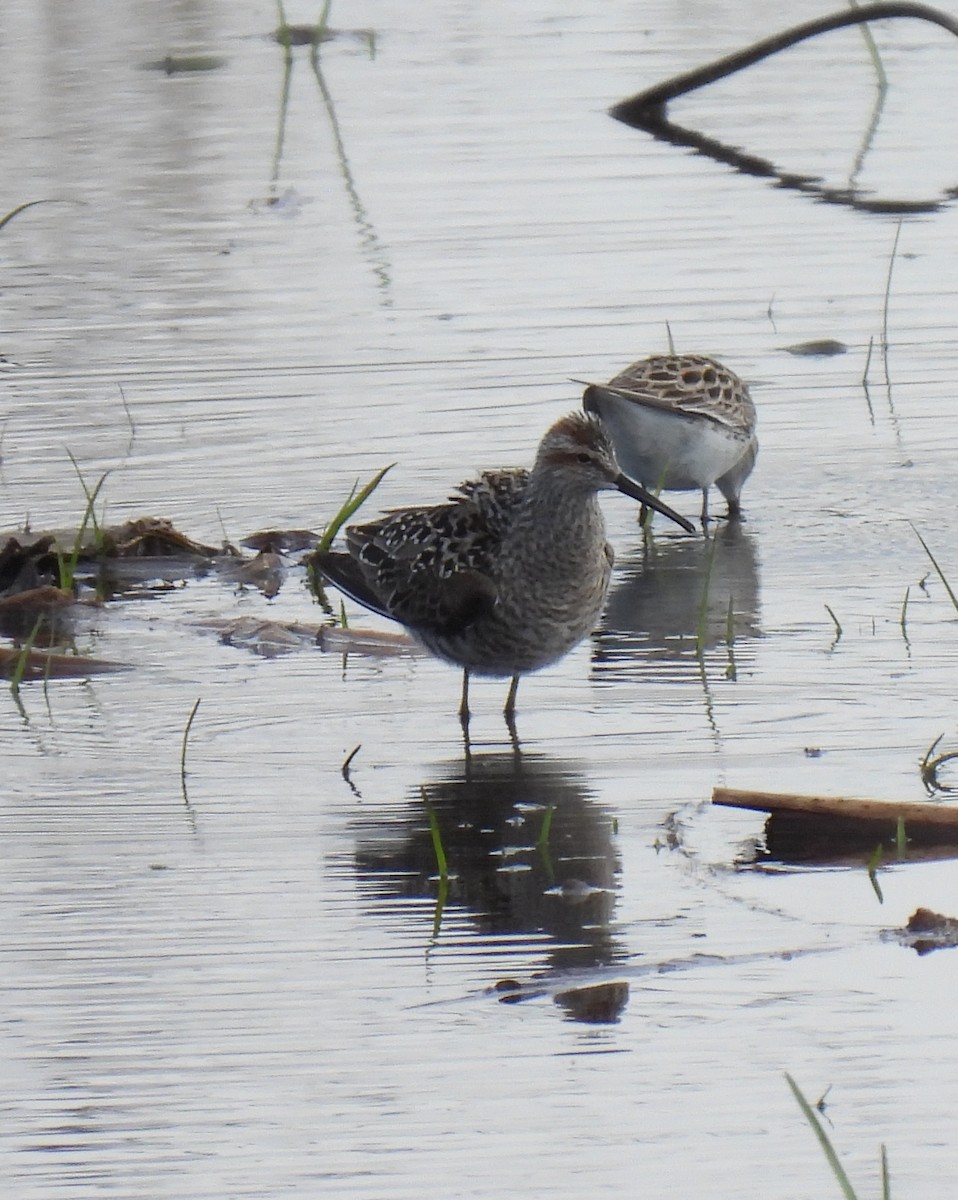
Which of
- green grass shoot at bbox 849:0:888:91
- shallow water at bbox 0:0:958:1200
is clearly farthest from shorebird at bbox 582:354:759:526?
green grass shoot at bbox 849:0:888:91

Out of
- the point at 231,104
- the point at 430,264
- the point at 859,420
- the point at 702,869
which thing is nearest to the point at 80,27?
the point at 231,104

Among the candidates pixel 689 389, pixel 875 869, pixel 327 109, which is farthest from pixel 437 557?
pixel 327 109

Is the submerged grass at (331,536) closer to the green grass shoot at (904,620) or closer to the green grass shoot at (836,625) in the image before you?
the green grass shoot at (836,625)

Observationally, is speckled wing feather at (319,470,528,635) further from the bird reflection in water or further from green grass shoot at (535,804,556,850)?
green grass shoot at (535,804,556,850)

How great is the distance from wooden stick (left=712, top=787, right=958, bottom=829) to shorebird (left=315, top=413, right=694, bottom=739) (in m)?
1.13

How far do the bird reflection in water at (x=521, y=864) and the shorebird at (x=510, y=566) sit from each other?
0.43 meters

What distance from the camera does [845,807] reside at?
17.2 feet

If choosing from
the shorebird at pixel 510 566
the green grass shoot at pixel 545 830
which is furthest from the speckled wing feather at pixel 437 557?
the green grass shoot at pixel 545 830

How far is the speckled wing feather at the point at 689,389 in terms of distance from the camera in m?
8.55

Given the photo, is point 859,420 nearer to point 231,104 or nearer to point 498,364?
point 498,364

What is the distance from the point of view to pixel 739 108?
16.6 meters

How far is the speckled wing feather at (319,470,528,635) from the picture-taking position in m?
6.52

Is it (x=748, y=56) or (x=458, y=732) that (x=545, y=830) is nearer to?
(x=458, y=732)

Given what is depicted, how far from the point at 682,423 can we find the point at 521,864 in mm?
3524
